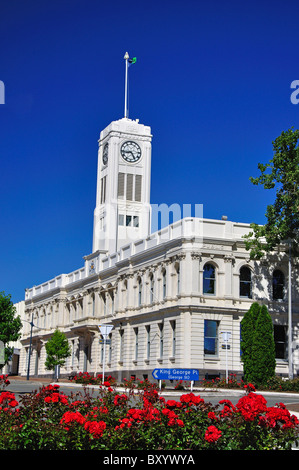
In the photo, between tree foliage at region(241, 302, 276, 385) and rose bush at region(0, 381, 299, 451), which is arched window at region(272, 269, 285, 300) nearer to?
tree foliage at region(241, 302, 276, 385)

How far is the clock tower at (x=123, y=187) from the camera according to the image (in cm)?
7056

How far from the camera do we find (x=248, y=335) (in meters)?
43.5

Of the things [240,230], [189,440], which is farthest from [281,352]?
[189,440]

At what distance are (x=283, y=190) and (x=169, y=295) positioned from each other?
11.1 m

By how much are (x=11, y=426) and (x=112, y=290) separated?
49.7m

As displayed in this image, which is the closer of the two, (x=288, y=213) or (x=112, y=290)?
(x=288, y=213)

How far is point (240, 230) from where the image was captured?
48.1 metres

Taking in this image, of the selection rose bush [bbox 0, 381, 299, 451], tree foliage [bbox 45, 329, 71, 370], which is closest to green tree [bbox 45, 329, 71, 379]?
tree foliage [bbox 45, 329, 71, 370]

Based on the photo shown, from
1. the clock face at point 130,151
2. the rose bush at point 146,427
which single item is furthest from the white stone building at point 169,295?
the rose bush at point 146,427

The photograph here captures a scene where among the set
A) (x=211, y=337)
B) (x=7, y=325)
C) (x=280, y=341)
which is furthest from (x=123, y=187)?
(x=7, y=325)

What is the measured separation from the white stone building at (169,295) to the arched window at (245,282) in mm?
71

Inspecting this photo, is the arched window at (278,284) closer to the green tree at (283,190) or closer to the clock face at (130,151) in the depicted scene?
the green tree at (283,190)

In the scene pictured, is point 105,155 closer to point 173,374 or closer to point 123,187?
point 123,187

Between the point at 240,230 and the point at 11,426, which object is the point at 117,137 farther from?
the point at 11,426
